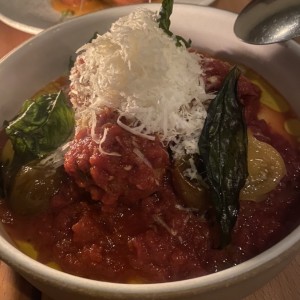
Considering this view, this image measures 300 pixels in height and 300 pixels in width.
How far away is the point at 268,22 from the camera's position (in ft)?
5.33

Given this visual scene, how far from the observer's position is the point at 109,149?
3.98 feet

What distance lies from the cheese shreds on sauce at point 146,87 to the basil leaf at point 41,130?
4 centimetres

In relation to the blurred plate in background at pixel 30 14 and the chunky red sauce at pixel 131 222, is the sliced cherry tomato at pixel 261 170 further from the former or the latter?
the blurred plate in background at pixel 30 14

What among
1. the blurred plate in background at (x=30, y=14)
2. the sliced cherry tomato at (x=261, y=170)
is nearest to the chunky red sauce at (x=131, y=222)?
the sliced cherry tomato at (x=261, y=170)

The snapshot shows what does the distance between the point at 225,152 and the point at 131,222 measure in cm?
29

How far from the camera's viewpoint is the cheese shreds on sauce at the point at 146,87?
126 centimetres

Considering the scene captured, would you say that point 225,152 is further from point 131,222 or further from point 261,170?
point 131,222

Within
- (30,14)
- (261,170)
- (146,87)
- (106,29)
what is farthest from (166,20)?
(30,14)

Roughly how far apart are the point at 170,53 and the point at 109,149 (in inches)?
12.5

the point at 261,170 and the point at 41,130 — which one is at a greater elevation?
the point at 41,130

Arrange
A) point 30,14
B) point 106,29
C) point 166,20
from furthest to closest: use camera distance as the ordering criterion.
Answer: point 30,14 → point 106,29 → point 166,20

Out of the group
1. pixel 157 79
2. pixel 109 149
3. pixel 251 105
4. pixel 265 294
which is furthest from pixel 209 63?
pixel 265 294

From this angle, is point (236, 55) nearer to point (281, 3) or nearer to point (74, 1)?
point (281, 3)

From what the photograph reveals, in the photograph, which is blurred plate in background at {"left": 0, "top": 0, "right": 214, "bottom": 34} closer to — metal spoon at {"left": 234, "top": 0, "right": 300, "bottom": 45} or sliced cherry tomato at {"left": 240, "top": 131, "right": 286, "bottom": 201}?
metal spoon at {"left": 234, "top": 0, "right": 300, "bottom": 45}
